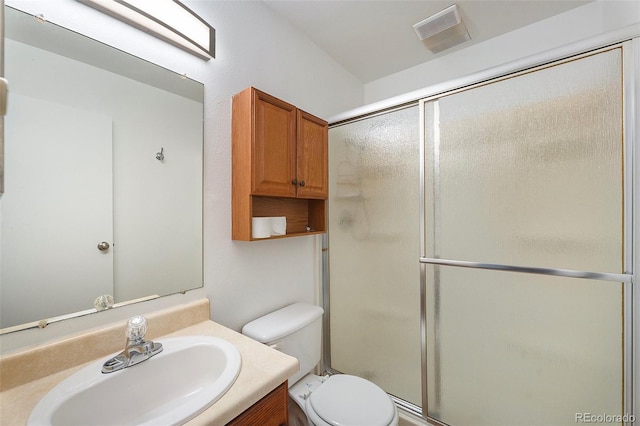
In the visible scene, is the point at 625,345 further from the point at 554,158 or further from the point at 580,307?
the point at 554,158

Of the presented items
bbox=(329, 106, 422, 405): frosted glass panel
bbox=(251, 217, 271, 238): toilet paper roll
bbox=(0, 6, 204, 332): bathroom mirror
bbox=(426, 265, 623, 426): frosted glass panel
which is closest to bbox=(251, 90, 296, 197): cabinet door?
bbox=(251, 217, 271, 238): toilet paper roll

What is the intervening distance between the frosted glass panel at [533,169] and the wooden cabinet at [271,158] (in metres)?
0.63

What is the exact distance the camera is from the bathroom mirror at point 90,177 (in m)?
0.73

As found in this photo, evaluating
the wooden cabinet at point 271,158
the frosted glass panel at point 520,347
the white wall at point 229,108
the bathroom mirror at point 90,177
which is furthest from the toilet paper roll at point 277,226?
the frosted glass panel at point 520,347

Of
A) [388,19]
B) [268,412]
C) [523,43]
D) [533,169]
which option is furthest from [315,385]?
[523,43]

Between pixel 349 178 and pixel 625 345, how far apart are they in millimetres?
1410

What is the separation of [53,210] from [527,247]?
5.79 feet

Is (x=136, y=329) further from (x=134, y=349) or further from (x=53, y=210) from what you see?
(x=53, y=210)

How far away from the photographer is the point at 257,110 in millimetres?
1175

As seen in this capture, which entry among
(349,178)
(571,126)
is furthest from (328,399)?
(571,126)

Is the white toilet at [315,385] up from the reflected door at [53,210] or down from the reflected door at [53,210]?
down

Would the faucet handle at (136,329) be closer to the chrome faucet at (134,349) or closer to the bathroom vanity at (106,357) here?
the chrome faucet at (134,349)

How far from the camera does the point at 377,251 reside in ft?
5.20

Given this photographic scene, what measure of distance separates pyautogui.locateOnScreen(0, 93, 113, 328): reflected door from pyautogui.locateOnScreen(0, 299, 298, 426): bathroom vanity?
0.11m
